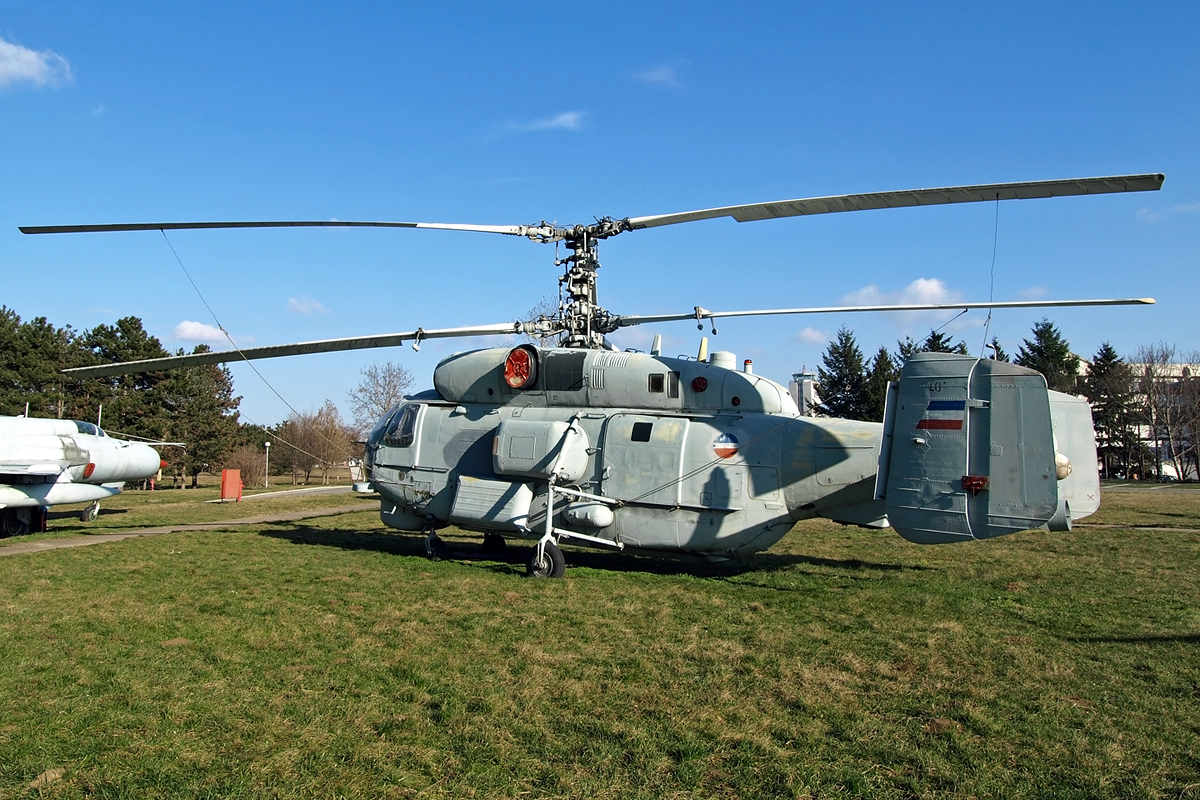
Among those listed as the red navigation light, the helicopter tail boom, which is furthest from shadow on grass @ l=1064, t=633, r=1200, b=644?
the red navigation light

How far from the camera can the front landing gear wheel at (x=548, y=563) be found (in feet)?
37.3

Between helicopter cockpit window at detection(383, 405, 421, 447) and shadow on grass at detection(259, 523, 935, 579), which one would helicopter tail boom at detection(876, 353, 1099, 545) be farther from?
helicopter cockpit window at detection(383, 405, 421, 447)

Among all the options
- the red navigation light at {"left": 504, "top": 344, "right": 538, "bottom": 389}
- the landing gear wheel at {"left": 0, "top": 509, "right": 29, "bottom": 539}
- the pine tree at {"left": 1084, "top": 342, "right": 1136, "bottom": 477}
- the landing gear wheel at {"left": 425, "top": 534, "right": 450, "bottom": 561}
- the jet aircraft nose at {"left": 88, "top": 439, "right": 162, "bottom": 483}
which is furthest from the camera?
the pine tree at {"left": 1084, "top": 342, "right": 1136, "bottom": 477}

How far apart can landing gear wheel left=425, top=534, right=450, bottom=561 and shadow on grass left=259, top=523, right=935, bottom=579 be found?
0.58 feet

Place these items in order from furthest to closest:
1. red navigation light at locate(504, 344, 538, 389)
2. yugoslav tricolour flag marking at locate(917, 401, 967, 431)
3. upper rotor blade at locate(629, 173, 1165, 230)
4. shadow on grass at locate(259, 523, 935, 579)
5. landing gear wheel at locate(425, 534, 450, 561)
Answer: landing gear wheel at locate(425, 534, 450, 561) → red navigation light at locate(504, 344, 538, 389) → shadow on grass at locate(259, 523, 935, 579) → yugoslav tricolour flag marking at locate(917, 401, 967, 431) → upper rotor blade at locate(629, 173, 1165, 230)

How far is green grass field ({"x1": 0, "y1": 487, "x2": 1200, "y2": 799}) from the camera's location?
463 centimetres

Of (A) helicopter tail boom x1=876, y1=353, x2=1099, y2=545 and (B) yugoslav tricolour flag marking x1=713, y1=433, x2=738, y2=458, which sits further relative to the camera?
(B) yugoslav tricolour flag marking x1=713, y1=433, x2=738, y2=458

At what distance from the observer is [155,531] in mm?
18531

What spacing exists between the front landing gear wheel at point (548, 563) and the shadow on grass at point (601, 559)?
109 cm

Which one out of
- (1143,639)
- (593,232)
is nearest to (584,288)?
(593,232)

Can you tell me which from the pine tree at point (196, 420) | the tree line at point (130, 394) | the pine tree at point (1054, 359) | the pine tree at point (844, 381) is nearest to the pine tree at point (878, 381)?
the pine tree at point (844, 381)

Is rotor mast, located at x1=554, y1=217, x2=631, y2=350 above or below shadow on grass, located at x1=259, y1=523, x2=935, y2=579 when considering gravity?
above

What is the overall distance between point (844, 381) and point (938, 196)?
39787mm

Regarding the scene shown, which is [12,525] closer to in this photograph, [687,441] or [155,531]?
[155,531]
